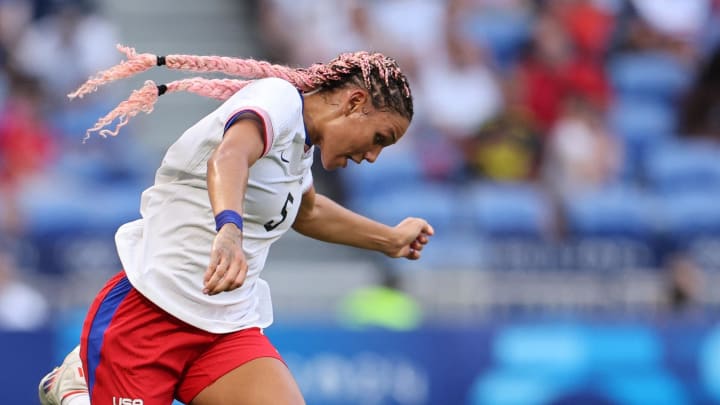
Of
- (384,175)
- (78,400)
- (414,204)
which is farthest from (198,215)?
(384,175)

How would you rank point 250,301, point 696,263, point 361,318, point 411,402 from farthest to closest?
point 696,263
point 361,318
point 411,402
point 250,301

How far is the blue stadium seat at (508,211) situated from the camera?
930cm

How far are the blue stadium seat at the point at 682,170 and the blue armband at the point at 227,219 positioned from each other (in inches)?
278

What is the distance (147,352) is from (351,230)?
3.34ft

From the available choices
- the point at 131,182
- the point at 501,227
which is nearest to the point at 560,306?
the point at 501,227

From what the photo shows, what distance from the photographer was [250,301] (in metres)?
4.37

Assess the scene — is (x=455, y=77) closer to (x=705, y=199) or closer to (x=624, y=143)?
(x=624, y=143)

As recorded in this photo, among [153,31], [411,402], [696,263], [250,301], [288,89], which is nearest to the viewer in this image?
[288,89]

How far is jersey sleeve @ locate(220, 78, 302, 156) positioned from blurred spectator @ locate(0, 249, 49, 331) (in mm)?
5032

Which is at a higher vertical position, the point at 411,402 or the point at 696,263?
the point at 696,263

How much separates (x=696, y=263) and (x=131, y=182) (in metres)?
4.04

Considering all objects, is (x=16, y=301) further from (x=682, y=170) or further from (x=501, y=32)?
(x=682, y=170)

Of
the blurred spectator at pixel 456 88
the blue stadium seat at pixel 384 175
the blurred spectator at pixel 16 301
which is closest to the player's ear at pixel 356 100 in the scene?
the blurred spectator at pixel 16 301

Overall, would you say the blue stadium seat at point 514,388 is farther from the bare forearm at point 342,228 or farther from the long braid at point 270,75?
the long braid at point 270,75
